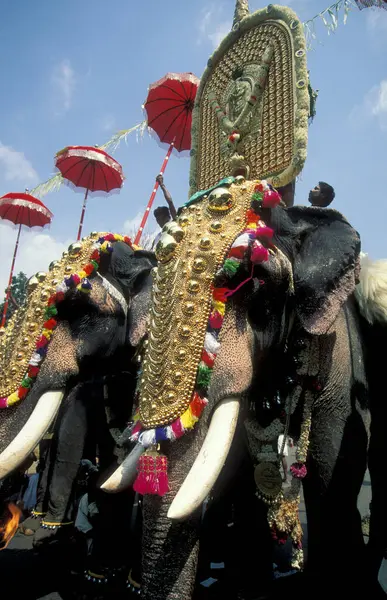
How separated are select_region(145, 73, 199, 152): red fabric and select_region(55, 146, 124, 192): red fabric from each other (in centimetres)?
75

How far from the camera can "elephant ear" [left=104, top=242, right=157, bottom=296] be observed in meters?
3.20

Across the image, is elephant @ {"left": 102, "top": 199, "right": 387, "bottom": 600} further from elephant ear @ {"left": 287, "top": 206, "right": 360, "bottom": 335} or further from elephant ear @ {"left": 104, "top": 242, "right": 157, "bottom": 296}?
elephant ear @ {"left": 104, "top": 242, "right": 157, "bottom": 296}

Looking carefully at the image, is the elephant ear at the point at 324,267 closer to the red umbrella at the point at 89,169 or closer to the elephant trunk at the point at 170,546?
the elephant trunk at the point at 170,546

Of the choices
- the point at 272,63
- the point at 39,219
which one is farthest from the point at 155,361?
the point at 39,219

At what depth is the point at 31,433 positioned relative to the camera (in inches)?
88.7

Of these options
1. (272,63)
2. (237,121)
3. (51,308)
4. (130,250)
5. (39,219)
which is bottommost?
(51,308)

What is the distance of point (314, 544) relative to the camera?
6.78ft

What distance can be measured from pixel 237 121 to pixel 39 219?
4.85 m

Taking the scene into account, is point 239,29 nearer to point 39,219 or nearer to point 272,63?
point 272,63

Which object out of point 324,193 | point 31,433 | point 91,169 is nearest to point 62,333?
point 31,433

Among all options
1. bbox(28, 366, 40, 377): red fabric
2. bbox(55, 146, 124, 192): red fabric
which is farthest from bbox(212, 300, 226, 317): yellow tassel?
bbox(55, 146, 124, 192): red fabric

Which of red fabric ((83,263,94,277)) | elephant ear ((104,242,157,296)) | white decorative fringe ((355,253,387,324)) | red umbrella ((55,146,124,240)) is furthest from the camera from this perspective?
red umbrella ((55,146,124,240))

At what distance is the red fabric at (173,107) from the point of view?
5.10 m

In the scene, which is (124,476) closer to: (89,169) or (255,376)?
(255,376)
